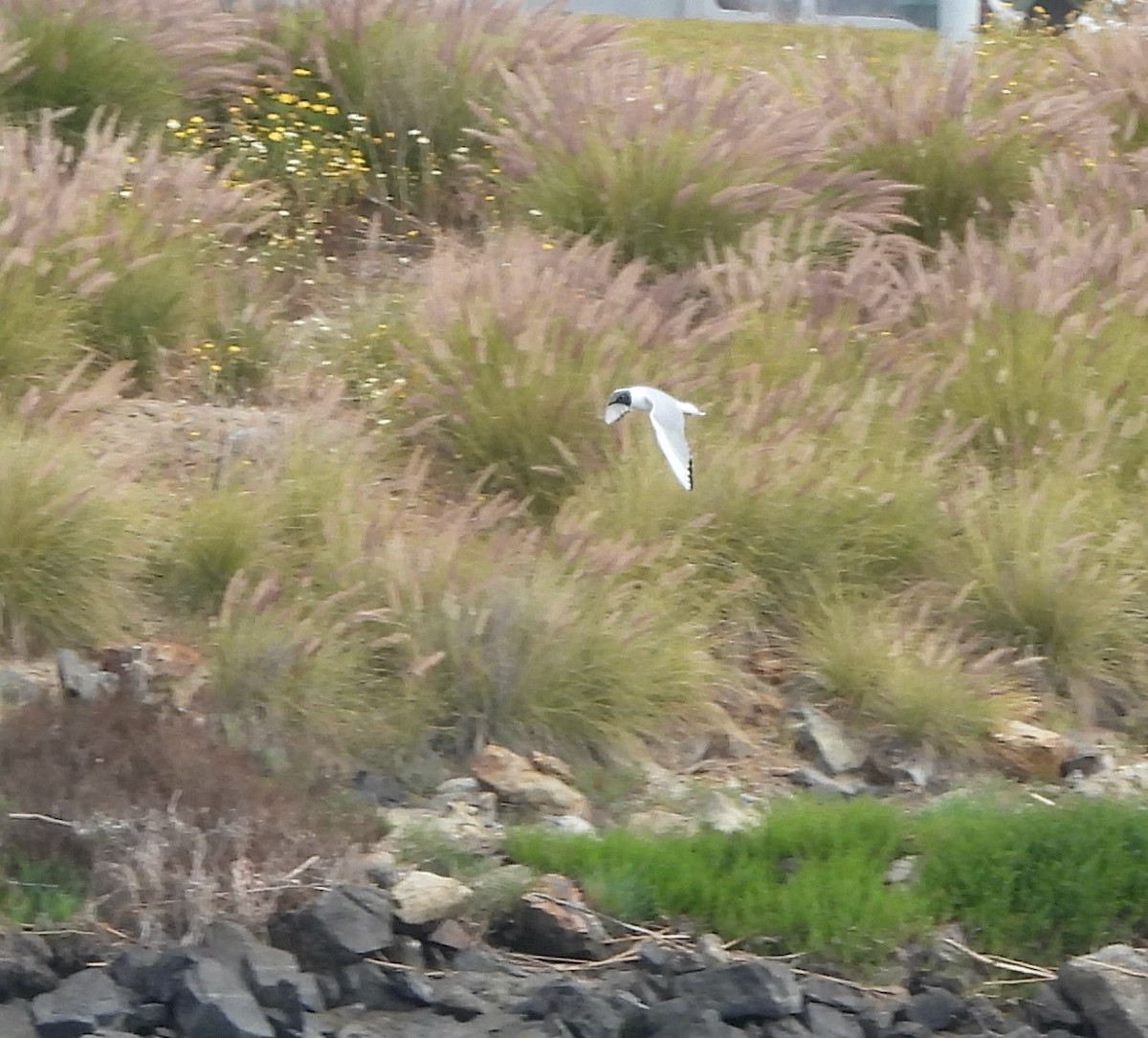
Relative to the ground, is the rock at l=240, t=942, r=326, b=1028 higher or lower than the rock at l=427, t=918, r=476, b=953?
higher

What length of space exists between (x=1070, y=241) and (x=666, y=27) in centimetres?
651

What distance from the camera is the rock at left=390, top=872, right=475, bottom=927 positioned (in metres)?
5.20

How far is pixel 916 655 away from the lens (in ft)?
23.1

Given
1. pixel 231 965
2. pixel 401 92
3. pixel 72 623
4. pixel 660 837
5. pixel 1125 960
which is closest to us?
pixel 231 965

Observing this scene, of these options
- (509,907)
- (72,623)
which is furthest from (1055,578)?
(72,623)

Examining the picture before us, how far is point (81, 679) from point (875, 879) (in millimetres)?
2270

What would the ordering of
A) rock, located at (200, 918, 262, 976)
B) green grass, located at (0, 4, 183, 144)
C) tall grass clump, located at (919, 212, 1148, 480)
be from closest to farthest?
rock, located at (200, 918, 262, 976) < tall grass clump, located at (919, 212, 1148, 480) < green grass, located at (0, 4, 183, 144)

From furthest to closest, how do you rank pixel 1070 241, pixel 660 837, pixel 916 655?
pixel 1070 241
pixel 916 655
pixel 660 837

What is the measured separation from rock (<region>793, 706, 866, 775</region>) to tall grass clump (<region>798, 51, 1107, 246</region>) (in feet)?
12.5

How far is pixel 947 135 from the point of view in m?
10.5

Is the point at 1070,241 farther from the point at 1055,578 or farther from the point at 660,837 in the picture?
the point at 660,837

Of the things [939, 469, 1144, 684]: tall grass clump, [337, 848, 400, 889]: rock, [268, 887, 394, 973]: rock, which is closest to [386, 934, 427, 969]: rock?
[268, 887, 394, 973]: rock

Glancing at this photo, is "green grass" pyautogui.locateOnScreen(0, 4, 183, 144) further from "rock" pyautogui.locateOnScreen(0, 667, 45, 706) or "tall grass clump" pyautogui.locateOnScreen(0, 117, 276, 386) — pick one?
"rock" pyautogui.locateOnScreen(0, 667, 45, 706)

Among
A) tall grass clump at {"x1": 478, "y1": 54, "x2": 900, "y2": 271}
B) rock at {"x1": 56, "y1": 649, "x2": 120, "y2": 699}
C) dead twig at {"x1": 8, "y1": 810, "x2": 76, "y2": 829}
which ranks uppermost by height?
tall grass clump at {"x1": 478, "y1": 54, "x2": 900, "y2": 271}
